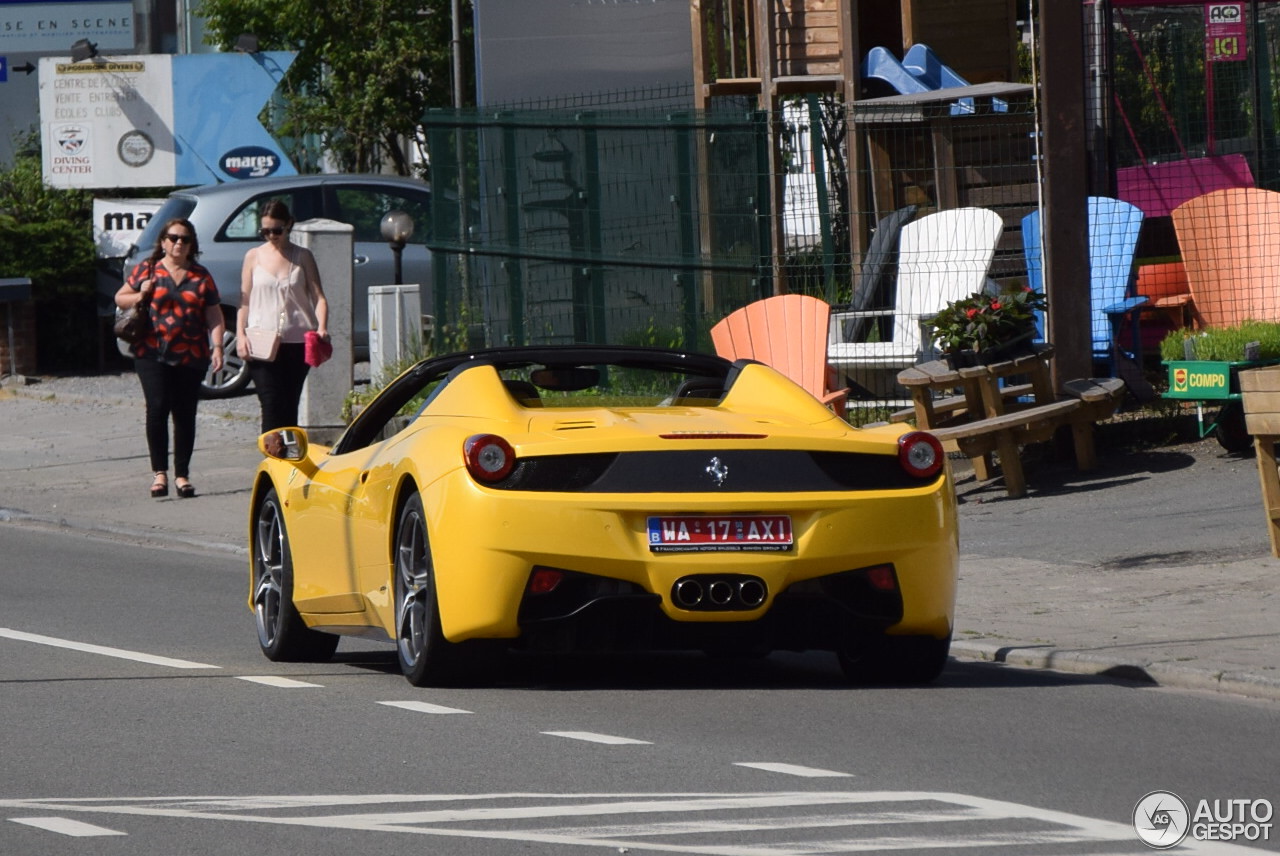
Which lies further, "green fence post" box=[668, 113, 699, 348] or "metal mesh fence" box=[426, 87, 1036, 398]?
"green fence post" box=[668, 113, 699, 348]

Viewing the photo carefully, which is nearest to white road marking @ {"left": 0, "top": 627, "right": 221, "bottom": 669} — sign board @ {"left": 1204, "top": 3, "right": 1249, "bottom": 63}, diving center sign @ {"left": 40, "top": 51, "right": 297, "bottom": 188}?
sign board @ {"left": 1204, "top": 3, "right": 1249, "bottom": 63}

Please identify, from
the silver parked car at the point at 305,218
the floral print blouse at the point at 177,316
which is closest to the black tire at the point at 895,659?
the floral print blouse at the point at 177,316

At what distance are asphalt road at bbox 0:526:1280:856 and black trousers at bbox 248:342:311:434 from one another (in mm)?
5282

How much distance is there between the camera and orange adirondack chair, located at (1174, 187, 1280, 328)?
15781 mm

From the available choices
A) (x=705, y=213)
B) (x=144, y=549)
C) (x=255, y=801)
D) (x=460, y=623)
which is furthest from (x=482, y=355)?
(x=705, y=213)

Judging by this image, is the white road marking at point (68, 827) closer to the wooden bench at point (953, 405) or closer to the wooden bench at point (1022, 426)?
the wooden bench at point (1022, 426)

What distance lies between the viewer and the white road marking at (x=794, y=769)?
21.4 feet

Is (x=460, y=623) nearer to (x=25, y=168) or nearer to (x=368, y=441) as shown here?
(x=368, y=441)

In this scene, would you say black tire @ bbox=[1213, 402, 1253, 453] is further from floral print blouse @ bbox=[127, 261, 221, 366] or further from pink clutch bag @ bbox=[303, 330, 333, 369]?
floral print blouse @ bbox=[127, 261, 221, 366]

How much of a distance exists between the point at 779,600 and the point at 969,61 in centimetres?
1603

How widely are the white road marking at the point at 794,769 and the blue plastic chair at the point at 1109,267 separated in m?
9.31

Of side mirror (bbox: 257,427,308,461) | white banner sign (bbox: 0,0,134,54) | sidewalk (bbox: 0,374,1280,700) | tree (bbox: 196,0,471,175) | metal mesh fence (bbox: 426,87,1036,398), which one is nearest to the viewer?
sidewalk (bbox: 0,374,1280,700)

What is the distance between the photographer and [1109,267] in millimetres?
15773

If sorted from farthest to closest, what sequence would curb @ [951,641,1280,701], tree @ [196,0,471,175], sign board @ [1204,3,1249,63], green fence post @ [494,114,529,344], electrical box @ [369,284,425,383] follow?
tree @ [196,0,471,175], sign board @ [1204,3,1249,63], electrical box @ [369,284,425,383], green fence post @ [494,114,529,344], curb @ [951,641,1280,701]
